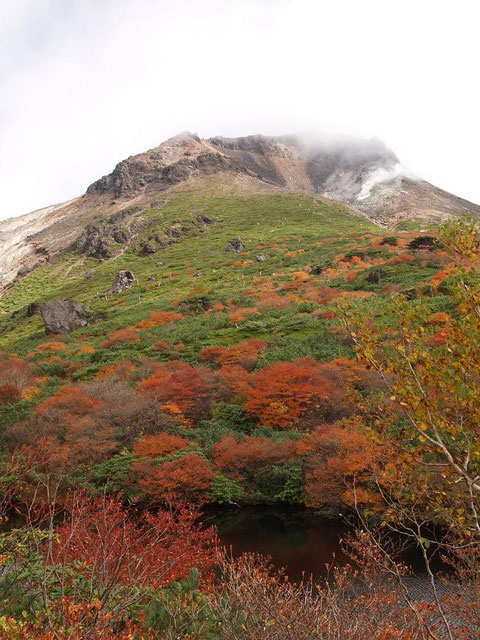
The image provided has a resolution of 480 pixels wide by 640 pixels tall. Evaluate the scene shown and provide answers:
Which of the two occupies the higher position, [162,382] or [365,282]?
[162,382]

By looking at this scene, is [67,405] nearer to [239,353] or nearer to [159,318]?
[239,353]

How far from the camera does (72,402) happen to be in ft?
102

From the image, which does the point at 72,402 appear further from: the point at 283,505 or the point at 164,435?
the point at 283,505

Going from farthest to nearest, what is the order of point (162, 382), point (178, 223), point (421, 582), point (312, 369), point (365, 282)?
point (178, 223), point (365, 282), point (162, 382), point (312, 369), point (421, 582)

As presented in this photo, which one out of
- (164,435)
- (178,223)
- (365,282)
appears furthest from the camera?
(178,223)

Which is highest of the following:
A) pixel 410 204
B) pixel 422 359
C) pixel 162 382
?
pixel 422 359

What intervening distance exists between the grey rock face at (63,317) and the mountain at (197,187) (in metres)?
45.9

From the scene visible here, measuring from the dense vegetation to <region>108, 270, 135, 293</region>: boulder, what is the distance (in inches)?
79.3

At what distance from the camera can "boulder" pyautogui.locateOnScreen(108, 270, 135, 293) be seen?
8217 cm

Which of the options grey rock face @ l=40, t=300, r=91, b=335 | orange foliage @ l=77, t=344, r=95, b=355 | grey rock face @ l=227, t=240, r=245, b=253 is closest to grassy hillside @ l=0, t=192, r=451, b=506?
orange foliage @ l=77, t=344, r=95, b=355

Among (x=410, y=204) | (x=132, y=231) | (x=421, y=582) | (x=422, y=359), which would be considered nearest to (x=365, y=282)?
(x=421, y=582)

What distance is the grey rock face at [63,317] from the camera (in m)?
Result: 62.7

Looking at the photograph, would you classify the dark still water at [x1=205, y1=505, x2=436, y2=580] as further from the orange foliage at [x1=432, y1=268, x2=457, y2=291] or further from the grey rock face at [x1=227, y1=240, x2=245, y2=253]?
the grey rock face at [x1=227, y1=240, x2=245, y2=253]

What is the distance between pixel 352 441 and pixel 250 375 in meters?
12.1
